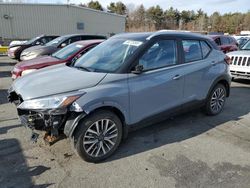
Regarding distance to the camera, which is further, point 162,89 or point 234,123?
point 234,123

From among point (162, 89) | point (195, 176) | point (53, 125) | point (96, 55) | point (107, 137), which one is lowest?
point (195, 176)

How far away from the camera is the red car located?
254 inches

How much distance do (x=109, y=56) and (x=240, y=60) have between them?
233 inches

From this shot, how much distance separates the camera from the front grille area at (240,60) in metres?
8.11

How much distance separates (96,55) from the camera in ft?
14.4

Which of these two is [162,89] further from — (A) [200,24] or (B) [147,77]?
(A) [200,24]

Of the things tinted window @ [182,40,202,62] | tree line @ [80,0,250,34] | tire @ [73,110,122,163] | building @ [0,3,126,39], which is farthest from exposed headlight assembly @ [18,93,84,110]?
tree line @ [80,0,250,34]

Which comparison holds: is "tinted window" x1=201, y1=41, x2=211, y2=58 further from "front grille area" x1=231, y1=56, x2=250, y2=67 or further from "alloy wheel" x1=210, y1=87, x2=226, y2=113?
"front grille area" x1=231, y1=56, x2=250, y2=67

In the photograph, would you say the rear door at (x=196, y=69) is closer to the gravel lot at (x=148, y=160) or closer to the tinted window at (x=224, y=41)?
the gravel lot at (x=148, y=160)

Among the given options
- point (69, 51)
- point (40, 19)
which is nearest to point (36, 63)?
point (69, 51)

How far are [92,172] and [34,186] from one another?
732 millimetres

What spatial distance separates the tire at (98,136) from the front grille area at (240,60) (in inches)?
244

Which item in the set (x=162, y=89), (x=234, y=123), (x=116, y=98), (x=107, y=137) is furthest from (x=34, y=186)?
(x=234, y=123)

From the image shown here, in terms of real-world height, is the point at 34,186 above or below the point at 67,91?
below
